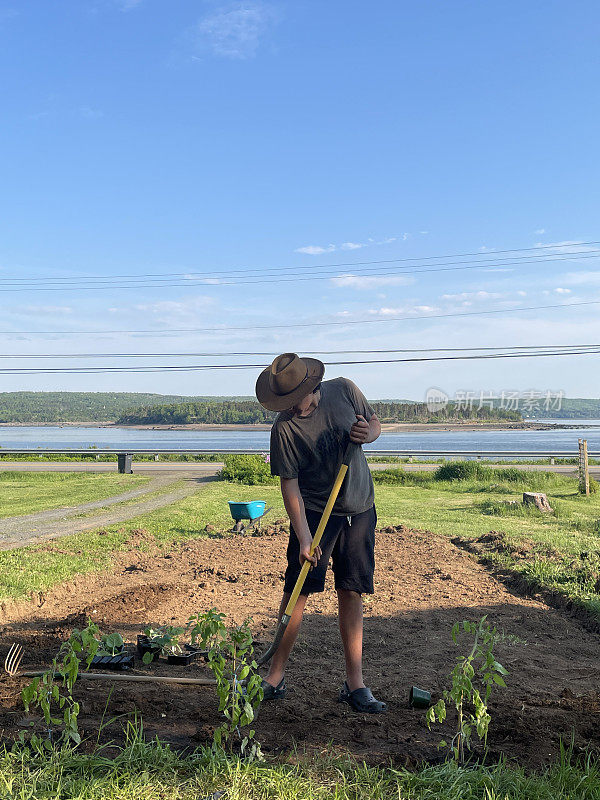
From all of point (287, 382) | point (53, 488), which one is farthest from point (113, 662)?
point (53, 488)

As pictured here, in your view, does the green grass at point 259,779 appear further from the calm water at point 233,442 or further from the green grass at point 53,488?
the calm water at point 233,442

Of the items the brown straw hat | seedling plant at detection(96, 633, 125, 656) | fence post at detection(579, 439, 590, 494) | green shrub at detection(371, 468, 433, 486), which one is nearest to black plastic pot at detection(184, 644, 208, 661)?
seedling plant at detection(96, 633, 125, 656)

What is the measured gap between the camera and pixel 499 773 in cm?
260

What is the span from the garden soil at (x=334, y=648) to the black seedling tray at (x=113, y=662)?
0.56 feet

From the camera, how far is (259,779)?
8.38 feet

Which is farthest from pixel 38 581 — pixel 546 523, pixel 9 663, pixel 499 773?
pixel 546 523

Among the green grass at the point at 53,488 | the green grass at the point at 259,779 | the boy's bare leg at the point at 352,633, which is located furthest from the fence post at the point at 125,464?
the green grass at the point at 259,779

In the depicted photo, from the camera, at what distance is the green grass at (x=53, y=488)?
13719mm

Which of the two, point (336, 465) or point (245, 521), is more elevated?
point (336, 465)

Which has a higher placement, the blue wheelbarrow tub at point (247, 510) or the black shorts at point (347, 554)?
the black shorts at point (347, 554)

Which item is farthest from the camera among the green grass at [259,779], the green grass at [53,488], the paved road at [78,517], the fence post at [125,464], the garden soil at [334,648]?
the fence post at [125,464]

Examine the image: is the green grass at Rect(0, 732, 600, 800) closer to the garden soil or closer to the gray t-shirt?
the garden soil

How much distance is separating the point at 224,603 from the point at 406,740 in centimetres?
309

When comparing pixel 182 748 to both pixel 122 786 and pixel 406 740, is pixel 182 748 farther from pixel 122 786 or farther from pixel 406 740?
pixel 406 740
